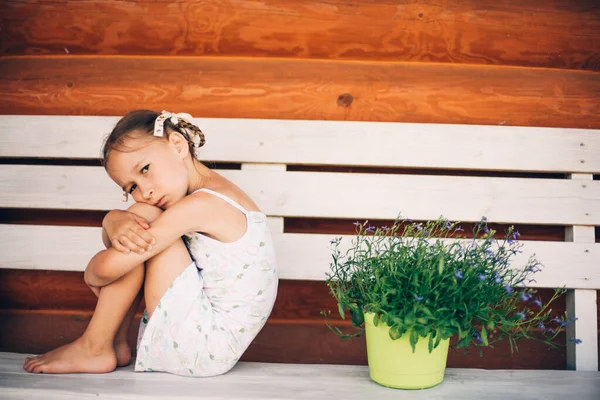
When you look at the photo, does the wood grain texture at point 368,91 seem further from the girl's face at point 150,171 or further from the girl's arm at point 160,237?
the girl's arm at point 160,237

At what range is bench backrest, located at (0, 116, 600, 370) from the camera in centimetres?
201

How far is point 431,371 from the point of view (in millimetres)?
1552

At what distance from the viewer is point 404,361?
1.53 m

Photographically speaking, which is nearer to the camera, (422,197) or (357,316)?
(357,316)

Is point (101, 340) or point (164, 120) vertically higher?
point (164, 120)

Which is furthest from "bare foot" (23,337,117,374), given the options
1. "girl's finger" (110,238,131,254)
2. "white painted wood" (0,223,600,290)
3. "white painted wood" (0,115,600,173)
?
"white painted wood" (0,115,600,173)

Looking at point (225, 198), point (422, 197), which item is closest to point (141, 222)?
point (225, 198)

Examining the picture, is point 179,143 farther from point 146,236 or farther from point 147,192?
point 146,236

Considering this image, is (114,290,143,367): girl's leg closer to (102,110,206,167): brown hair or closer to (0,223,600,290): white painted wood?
(0,223,600,290): white painted wood

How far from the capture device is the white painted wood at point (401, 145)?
6.66 ft

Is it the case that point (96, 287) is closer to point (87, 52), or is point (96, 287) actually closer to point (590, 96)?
point (87, 52)

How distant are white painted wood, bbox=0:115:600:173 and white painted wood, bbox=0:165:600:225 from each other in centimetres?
6

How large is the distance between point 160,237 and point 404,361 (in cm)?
79

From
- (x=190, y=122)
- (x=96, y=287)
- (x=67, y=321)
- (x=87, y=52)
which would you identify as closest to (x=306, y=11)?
(x=190, y=122)
